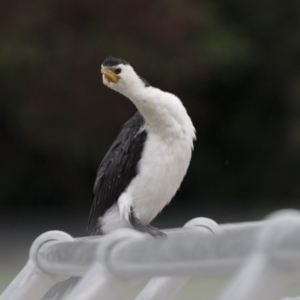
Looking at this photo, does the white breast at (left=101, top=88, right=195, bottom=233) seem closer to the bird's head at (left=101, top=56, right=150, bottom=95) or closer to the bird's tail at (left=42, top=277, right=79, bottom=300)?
the bird's head at (left=101, top=56, right=150, bottom=95)

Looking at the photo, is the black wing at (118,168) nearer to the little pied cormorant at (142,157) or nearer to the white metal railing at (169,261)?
the little pied cormorant at (142,157)

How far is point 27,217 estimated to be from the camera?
7.81 meters

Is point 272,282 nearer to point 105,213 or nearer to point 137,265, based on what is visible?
point 137,265

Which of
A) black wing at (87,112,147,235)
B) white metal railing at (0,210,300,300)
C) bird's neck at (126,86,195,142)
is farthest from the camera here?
black wing at (87,112,147,235)

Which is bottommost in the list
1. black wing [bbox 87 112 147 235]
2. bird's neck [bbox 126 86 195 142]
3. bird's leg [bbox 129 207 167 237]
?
bird's leg [bbox 129 207 167 237]

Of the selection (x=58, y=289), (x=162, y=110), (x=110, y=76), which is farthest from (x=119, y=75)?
(x=58, y=289)

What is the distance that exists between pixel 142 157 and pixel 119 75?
357 millimetres

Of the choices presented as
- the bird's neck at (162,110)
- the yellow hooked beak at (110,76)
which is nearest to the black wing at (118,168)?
the bird's neck at (162,110)

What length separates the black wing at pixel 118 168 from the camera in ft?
9.61

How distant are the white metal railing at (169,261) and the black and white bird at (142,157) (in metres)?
1.09

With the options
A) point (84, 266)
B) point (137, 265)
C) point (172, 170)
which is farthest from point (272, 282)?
point (172, 170)

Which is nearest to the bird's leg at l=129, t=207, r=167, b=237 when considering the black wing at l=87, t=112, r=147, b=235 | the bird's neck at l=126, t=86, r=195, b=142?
the black wing at l=87, t=112, r=147, b=235

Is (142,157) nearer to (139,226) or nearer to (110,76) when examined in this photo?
(139,226)

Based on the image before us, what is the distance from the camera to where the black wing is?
2.93 metres
